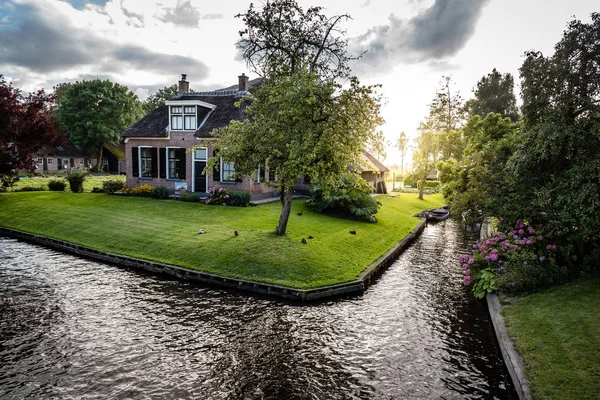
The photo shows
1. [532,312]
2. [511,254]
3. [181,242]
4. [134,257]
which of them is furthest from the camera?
[181,242]

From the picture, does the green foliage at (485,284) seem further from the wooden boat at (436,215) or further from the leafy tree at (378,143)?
the wooden boat at (436,215)

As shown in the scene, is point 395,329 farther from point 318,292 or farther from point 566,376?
point 566,376

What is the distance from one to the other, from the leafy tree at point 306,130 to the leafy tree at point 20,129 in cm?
1932

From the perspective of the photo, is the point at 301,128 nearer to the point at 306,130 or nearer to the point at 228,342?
the point at 306,130

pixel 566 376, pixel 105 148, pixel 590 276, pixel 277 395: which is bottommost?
pixel 277 395

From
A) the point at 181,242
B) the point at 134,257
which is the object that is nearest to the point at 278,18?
the point at 181,242

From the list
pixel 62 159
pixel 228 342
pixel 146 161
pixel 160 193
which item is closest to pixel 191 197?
pixel 160 193

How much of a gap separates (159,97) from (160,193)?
67.1 metres

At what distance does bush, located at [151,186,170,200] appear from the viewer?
2558cm

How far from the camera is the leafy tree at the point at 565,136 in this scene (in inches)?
384

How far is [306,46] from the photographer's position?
20.0 m

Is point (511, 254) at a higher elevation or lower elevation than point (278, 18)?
lower

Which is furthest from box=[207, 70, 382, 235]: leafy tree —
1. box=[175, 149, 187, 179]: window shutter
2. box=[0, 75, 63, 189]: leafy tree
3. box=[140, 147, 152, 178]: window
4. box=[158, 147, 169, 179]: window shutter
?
box=[0, 75, 63, 189]: leafy tree

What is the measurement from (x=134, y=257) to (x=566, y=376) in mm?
13945
